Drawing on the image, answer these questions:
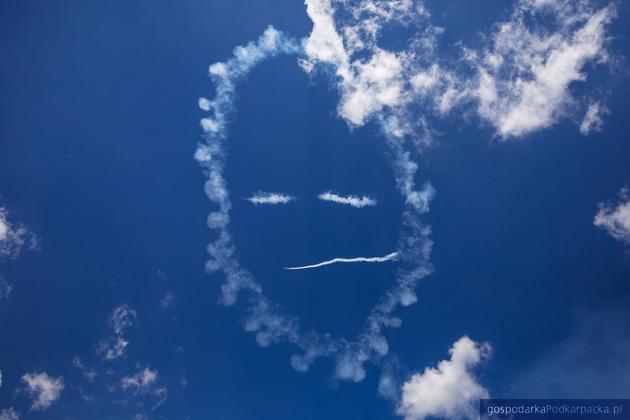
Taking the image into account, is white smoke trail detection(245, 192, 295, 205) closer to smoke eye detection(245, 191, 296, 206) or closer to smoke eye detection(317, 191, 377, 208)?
smoke eye detection(245, 191, 296, 206)

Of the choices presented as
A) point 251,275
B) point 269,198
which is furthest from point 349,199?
point 251,275

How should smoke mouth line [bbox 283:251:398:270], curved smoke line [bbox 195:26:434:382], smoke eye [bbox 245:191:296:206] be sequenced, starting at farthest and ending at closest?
smoke eye [bbox 245:191:296:206]
smoke mouth line [bbox 283:251:398:270]
curved smoke line [bbox 195:26:434:382]

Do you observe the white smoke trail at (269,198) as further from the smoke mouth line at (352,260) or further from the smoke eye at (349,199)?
the smoke mouth line at (352,260)

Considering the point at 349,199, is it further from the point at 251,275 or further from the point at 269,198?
the point at 251,275

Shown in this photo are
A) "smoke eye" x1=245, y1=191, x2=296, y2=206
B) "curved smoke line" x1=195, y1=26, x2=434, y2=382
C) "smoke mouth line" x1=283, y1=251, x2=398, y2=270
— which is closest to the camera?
"curved smoke line" x1=195, y1=26, x2=434, y2=382

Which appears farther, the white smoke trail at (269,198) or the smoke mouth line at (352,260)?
the white smoke trail at (269,198)

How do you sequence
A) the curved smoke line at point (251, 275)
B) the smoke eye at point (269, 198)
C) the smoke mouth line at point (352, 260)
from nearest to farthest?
the curved smoke line at point (251, 275), the smoke mouth line at point (352, 260), the smoke eye at point (269, 198)

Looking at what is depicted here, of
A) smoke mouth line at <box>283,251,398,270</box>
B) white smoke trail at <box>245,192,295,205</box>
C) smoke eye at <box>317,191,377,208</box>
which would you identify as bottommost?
smoke mouth line at <box>283,251,398,270</box>

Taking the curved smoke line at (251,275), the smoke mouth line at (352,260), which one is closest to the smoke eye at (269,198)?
the curved smoke line at (251,275)

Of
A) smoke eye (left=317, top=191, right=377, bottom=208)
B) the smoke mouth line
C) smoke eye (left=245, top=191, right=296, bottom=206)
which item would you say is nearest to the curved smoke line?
the smoke mouth line

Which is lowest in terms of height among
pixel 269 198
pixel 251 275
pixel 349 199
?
pixel 251 275

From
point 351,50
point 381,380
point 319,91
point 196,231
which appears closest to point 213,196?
point 196,231

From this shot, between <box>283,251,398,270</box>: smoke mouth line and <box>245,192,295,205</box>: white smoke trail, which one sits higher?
<box>245,192,295,205</box>: white smoke trail

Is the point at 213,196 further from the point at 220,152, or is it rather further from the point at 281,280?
the point at 281,280
